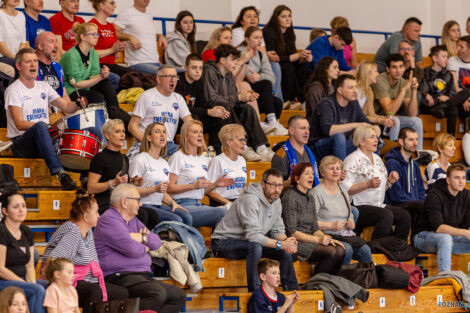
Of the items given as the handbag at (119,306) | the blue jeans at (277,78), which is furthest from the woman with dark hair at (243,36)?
the handbag at (119,306)

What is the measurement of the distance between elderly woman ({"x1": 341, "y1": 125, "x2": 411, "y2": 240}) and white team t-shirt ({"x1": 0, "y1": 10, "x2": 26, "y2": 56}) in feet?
11.0

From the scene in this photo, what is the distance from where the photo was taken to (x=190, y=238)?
6.76 meters

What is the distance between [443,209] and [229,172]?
198 centimetres

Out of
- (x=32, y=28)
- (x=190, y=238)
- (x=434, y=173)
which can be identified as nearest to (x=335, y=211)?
(x=190, y=238)

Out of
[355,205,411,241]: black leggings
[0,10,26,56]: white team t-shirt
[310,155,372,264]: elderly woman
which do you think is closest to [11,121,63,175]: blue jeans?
[0,10,26,56]: white team t-shirt

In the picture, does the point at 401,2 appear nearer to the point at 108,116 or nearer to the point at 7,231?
the point at 108,116

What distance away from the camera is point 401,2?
44.2ft

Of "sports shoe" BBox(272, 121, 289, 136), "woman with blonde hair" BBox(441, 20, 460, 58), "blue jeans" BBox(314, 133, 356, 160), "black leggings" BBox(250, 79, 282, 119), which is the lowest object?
"blue jeans" BBox(314, 133, 356, 160)

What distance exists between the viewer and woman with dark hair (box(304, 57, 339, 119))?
9.35 metres

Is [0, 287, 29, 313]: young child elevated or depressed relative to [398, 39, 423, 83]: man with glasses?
depressed

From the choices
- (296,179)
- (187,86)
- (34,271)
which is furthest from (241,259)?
(187,86)

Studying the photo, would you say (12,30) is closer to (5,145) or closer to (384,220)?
(5,145)

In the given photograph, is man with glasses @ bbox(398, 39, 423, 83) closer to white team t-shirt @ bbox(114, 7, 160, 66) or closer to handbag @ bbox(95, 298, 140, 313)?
white team t-shirt @ bbox(114, 7, 160, 66)

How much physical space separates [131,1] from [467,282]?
636 cm
